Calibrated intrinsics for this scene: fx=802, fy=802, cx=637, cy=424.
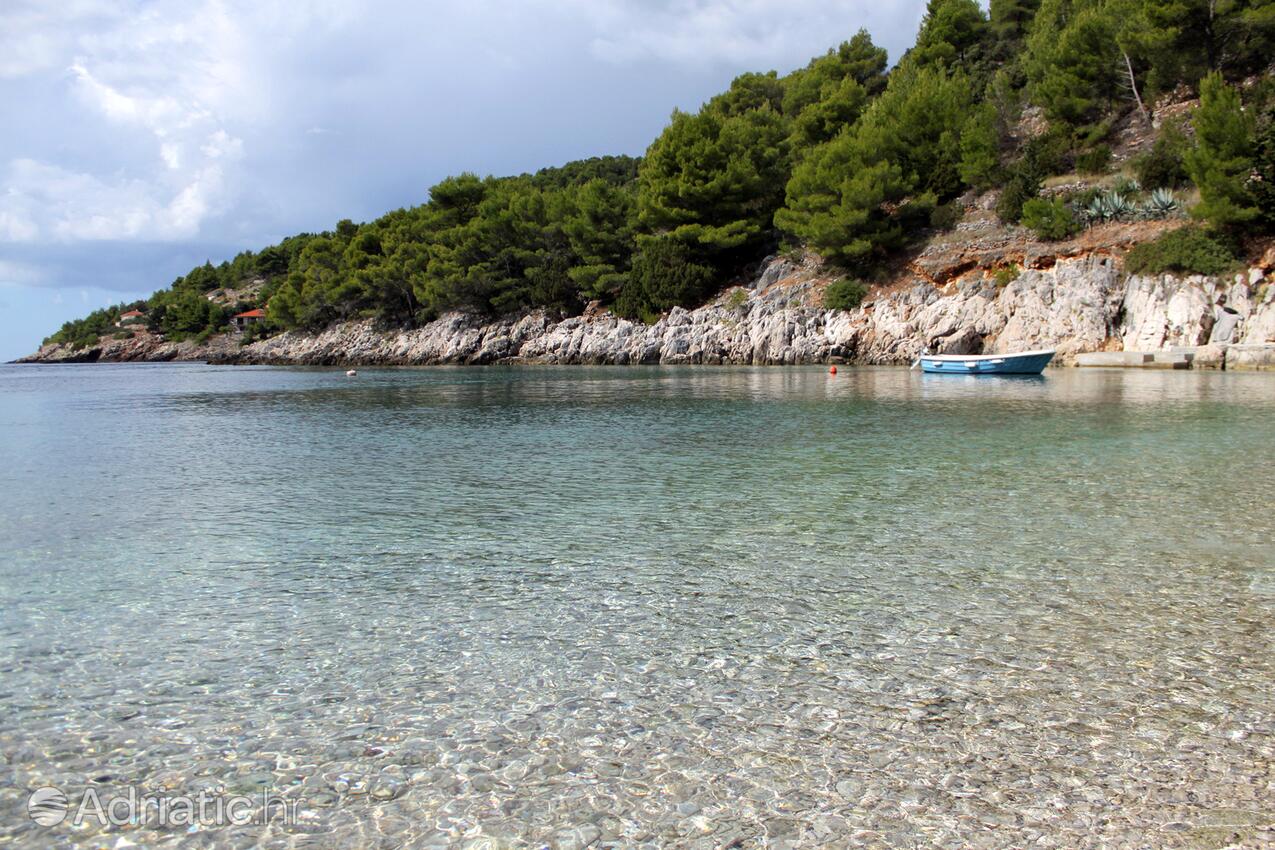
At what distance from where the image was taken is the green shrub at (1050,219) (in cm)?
4044

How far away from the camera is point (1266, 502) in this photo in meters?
8.10

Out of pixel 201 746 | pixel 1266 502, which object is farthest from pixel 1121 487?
pixel 201 746

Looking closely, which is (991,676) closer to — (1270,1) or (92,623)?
(92,623)

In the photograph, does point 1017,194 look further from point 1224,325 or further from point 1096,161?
point 1224,325

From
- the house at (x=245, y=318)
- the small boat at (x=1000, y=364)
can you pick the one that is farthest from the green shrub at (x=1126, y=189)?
the house at (x=245, y=318)

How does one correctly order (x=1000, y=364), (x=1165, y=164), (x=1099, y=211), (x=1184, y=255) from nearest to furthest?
1. (x=1000, y=364)
2. (x=1184, y=255)
3. (x=1099, y=211)
4. (x=1165, y=164)

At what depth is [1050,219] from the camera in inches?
1615

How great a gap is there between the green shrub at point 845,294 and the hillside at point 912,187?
0.13m

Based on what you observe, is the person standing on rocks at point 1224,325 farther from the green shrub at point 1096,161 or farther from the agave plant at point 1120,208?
the green shrub at point 1096,161

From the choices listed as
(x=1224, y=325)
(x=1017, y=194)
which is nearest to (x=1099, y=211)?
(x=1017, y=194)

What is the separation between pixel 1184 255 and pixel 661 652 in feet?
128

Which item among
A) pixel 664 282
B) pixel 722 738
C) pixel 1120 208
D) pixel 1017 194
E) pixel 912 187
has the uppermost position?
pixel 912 187

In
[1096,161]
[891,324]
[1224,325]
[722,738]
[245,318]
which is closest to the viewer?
[722,738]

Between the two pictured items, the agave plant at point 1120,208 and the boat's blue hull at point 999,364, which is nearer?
the boat's blue hull at point 999,364
